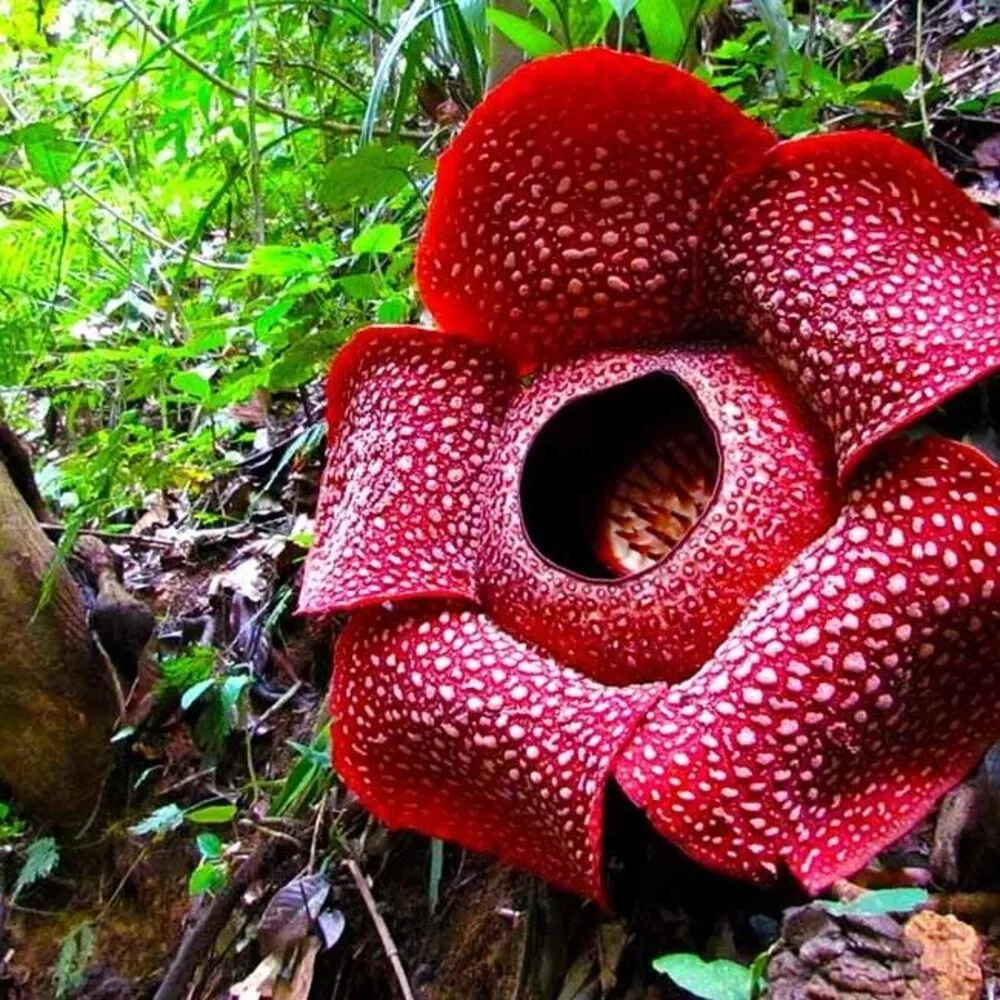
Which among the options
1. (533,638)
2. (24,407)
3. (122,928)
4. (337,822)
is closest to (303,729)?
(337,822)

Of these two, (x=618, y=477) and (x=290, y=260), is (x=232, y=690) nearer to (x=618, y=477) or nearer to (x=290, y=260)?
(x=290, y=260)

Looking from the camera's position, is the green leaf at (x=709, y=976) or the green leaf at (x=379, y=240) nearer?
the green leaf at (x=709, y=976)

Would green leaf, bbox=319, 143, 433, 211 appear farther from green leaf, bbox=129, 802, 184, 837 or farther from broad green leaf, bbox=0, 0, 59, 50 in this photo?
broad green leaf, bbox=0, 0, 59, 50

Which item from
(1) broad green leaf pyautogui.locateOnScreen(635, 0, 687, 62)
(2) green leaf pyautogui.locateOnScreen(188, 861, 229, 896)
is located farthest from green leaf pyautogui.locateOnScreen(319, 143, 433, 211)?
(2) green leaf pyautogui.locateOnScreen(188, 861, 229, 896)

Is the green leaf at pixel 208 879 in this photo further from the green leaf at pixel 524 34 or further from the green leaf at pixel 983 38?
the green leaf at pixel 983 38

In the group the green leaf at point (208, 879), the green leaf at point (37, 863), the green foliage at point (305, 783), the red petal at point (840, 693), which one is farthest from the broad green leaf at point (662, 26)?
the green leaf at point (37, 863)

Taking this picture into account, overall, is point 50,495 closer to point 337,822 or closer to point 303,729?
point 303,729

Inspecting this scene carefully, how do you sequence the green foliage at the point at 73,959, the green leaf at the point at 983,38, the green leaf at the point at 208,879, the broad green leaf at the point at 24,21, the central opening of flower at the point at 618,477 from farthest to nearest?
the broad green leaf at the point at 24,21 → the green foliage at the point at 73,959 → the green leaf at the point at 983,38 → the green leaf at the point at 208,879 → the central opening of flower at the point at 618,477
